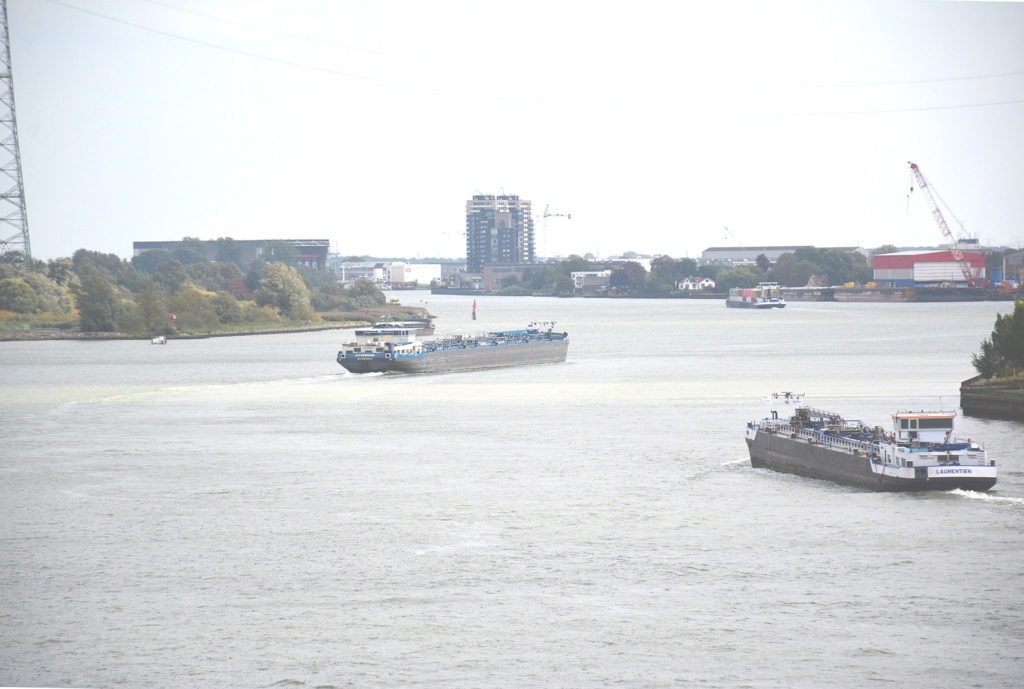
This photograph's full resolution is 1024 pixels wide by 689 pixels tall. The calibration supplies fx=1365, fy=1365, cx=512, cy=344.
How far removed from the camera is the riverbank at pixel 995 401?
136 ft

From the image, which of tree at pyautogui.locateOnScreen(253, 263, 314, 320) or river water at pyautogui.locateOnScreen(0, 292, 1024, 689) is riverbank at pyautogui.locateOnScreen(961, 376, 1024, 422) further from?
tree at pyautogui.locateOnScreen(253, 263, 314, 320)

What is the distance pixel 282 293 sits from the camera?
383 feet

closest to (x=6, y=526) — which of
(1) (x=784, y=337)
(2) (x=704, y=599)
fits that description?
(2) (x=704, y=599)

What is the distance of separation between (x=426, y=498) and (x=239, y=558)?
19.7 feet

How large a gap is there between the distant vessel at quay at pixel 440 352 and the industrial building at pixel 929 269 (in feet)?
367

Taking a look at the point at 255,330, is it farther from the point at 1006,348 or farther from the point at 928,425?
the point at 928,425

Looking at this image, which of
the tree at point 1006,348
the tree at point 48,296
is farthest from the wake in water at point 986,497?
the tree at point 48,296

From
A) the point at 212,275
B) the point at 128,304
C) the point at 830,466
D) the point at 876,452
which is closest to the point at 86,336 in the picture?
the point at 128,304

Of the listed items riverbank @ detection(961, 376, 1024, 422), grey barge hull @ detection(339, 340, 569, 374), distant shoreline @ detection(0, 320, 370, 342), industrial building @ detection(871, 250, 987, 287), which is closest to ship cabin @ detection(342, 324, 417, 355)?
grey barge hull @ detection(339, 340, 569, 374)

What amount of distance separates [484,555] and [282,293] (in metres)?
95.1

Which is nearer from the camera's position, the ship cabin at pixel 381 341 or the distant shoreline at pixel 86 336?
the ship cabin at pixel 381 341

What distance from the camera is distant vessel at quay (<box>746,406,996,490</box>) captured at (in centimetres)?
2847

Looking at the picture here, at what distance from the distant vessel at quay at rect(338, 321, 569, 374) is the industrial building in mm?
111903

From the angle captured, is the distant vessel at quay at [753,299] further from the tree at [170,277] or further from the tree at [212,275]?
the tree at [170,277]
